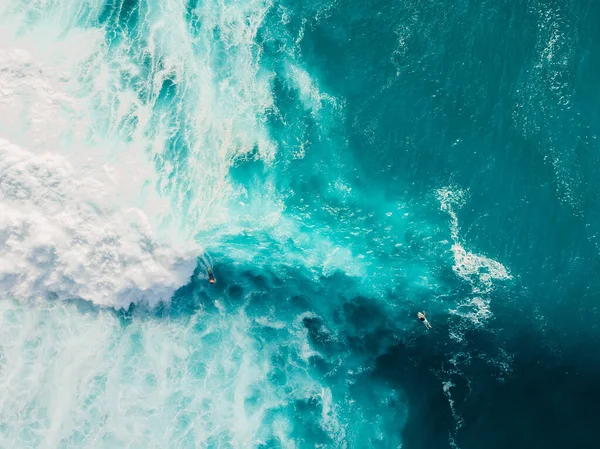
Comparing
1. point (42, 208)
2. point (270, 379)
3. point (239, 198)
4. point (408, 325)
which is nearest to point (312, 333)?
point (270, 379)

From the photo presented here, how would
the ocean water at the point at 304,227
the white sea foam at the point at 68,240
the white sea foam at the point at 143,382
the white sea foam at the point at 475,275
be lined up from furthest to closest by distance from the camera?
the white sea foam at the point at 475,275 → the white sea foam at the point at 68,240 → the ocean water at the point at 304,227 → the white sea foam at the point at 143,382

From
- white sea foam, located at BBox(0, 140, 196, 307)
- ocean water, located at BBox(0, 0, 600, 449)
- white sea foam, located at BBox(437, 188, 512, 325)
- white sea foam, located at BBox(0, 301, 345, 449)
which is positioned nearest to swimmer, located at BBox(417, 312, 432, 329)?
ocean water, located at BBox(0, 0, 600, 449)

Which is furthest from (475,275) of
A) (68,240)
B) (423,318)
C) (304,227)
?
(68,240)

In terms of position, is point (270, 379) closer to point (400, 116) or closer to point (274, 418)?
point (274, 418)

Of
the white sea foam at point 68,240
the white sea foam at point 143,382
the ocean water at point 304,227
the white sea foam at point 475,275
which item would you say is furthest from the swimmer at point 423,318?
the white sea foam at point 68,240

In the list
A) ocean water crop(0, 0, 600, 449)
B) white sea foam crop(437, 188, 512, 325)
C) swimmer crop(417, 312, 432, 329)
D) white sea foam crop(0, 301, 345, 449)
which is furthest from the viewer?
swimmer crop(417, 312, 432, 329)

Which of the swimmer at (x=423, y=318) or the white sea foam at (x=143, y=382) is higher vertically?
the swimmer at (x=423, y=318)

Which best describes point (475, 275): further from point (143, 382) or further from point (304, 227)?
point (143, 382)

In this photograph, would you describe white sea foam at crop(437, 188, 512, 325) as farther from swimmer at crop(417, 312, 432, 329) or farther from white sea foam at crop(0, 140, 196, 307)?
white sea foam at crop(0, 140, 196, 307)

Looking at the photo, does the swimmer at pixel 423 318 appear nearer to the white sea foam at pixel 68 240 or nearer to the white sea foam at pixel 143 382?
the white sea foam at pixel 143 382
